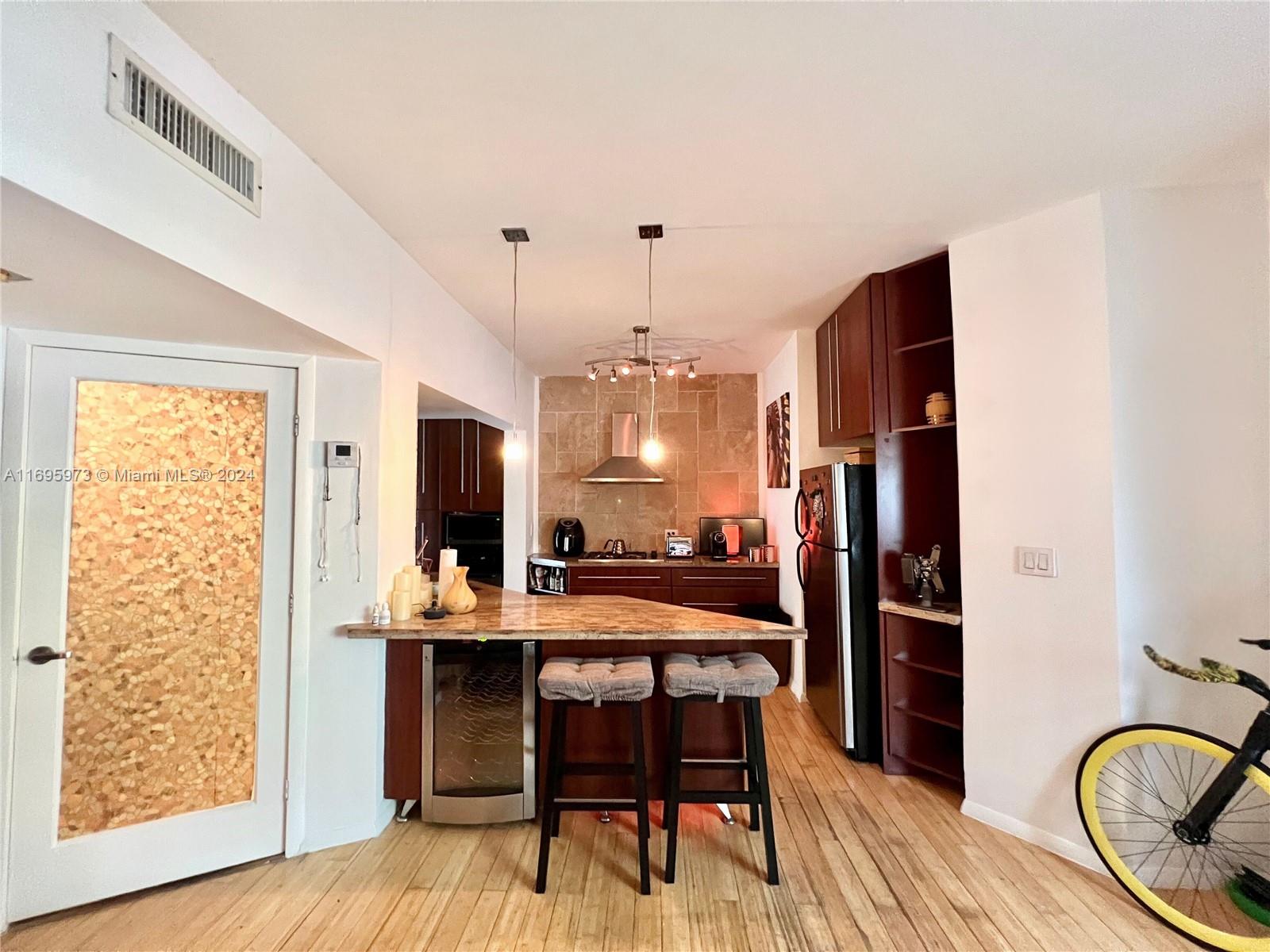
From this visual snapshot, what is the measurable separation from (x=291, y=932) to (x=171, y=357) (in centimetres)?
209

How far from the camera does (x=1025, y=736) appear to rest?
2412 mm

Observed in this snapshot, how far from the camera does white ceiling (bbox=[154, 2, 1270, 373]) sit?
1438 millimetres

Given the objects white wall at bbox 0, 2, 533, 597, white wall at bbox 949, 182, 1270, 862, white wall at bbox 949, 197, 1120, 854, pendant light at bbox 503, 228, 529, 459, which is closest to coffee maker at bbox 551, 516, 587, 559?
pendant light at bbox 503, 228, 529, 459

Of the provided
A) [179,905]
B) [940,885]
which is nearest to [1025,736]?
[940,885]

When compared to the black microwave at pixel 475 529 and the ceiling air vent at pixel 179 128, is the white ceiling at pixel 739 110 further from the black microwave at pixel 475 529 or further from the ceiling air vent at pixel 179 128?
the black microwave at pixel 475 529

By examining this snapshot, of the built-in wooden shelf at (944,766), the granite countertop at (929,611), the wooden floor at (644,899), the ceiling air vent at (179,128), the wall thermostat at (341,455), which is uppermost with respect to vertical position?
the ceiling air vent at (179,128)

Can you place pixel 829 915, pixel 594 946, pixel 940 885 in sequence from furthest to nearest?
pixel 940 885
pixel 829 915
pixel 594 946

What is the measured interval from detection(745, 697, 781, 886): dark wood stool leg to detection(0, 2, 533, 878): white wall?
164 centimetres

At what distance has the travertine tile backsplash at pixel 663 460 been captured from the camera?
554 centimetres

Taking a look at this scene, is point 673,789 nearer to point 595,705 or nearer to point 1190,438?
point 595,705

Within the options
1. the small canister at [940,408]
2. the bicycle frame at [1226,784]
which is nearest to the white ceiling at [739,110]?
the small canister at [940,408]

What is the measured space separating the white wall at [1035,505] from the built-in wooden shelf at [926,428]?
16 cm

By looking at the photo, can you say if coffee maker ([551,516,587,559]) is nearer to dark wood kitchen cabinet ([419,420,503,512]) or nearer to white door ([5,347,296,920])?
dark wood kitchen cabinet ([419,420,503,512])

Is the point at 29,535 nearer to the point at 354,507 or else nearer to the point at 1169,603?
the point at 354,507
